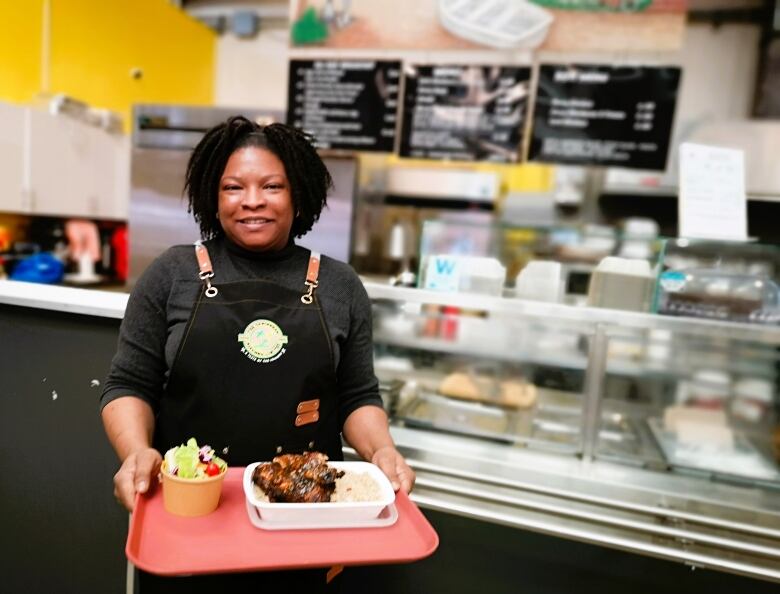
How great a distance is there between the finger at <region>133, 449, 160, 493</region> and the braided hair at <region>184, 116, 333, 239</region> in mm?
556

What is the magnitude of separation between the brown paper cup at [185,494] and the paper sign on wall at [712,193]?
1706 millimetres

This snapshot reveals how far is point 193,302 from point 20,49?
3574 mm

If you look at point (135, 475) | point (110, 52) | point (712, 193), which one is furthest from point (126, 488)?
point (110, 52)

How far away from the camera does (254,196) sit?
1.30 metres

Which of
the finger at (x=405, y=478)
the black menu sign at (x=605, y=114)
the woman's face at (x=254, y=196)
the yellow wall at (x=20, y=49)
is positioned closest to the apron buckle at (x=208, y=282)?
the woman's face at (x=254, y=196)

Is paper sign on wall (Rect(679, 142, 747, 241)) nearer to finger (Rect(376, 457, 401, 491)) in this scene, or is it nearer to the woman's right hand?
finger (Rect(376, 457, 401, 491))

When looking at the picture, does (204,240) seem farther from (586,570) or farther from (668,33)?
(668,33)

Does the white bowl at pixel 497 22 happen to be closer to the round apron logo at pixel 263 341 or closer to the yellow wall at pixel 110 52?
the round apron logo at pixel 263 341

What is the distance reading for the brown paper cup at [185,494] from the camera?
1107 mm

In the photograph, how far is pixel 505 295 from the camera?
221 cm

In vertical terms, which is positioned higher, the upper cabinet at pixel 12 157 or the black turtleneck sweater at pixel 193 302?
the upper cabinet at pixel 12 157

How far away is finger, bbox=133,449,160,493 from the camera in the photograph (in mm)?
1125

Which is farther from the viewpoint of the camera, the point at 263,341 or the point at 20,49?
the point at 20,49

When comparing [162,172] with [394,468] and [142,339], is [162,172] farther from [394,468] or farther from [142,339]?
[394,468]
